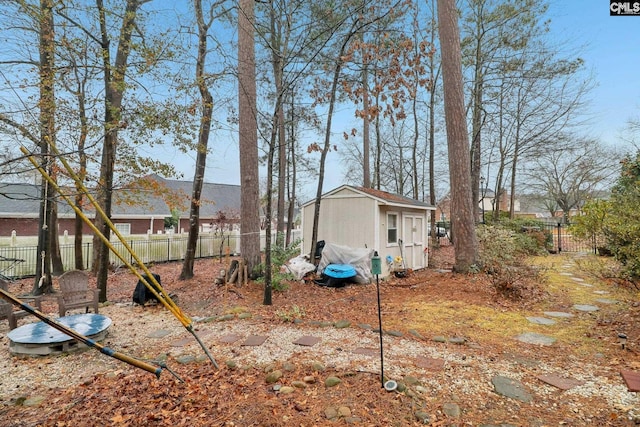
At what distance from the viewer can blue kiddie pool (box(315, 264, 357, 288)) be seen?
7305 mm

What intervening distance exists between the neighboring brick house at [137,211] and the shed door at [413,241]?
223 inches

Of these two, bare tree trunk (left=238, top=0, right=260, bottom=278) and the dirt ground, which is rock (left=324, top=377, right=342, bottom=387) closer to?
the dirt ground

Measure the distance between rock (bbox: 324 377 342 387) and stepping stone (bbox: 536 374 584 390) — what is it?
184 cm

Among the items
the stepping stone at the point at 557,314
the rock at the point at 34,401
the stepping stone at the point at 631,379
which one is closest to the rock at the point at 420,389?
the stepping stone at the point at 631,379

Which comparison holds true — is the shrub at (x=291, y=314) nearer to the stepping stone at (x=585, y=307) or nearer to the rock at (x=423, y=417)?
the rock at (x=423, y=417)

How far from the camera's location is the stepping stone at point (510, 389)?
99.2 inches

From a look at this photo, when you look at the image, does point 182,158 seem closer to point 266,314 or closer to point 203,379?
point 266,314

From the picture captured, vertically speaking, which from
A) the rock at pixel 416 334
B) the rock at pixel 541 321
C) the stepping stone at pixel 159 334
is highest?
the rock at pixel 416 334

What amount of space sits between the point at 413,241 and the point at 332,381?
760cm

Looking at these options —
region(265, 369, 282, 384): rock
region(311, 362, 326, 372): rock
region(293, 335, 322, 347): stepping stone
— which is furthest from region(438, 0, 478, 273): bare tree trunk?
region(265, 369, 282, 384): rock

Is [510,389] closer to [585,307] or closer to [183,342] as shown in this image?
[183,342]

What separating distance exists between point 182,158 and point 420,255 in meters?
7.49

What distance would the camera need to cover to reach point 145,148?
232 inches

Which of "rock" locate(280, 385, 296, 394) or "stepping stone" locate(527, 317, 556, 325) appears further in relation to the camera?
"stepping stone" locate(527, 317, 556, 325)
